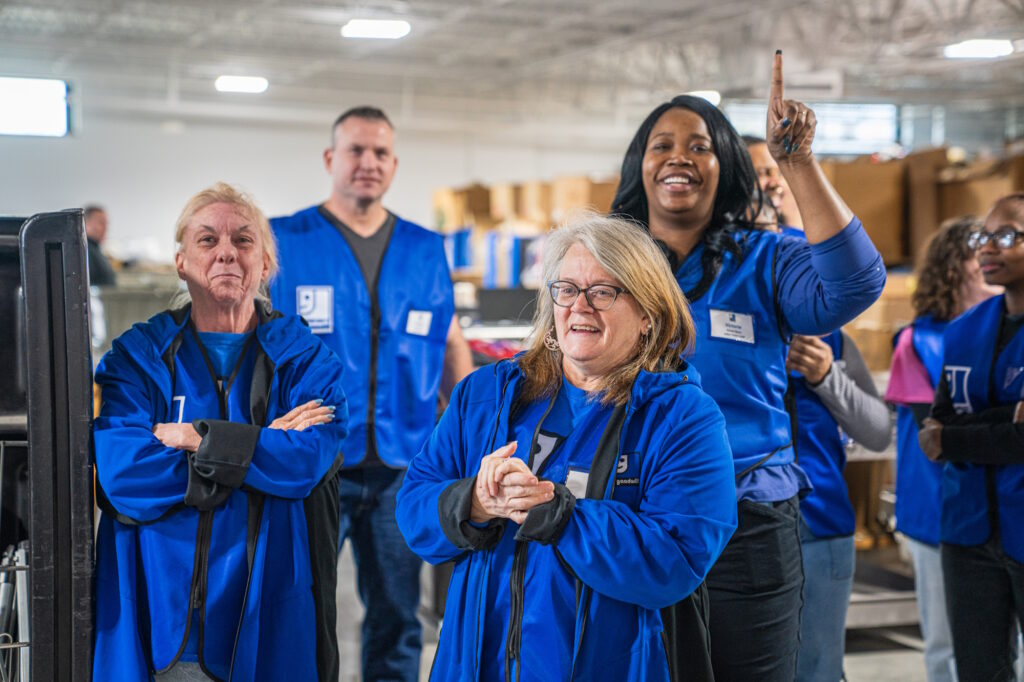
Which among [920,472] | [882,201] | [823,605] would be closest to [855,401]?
[823,605]

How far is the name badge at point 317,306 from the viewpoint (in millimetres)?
2744

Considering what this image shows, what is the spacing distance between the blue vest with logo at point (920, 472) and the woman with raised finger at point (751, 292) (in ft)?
3.77

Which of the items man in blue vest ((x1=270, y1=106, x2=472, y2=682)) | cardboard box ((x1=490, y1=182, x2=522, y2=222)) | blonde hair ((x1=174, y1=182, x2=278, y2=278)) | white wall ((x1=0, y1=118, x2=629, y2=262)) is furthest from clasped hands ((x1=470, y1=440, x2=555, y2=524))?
white wall ((x1=0, y1=118, x2=629, y2=262))

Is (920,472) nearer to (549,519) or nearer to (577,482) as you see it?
(577,482)

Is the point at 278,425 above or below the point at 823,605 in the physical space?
above

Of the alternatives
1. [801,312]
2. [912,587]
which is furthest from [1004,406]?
[912,587]

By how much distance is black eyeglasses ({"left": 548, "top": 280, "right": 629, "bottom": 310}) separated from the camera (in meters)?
1.59

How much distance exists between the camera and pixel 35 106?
8.85 m

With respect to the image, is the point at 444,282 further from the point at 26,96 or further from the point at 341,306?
the point at 26,96

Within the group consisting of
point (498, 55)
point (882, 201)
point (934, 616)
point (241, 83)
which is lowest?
point (934, 616)

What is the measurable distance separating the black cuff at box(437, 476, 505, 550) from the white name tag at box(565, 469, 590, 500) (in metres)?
0.11

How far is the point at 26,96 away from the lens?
29.0 ft

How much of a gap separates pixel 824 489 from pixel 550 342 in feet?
3.17

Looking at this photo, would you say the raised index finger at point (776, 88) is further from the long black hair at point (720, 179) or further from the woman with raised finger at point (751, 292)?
the long black hair at point (720, 179)
